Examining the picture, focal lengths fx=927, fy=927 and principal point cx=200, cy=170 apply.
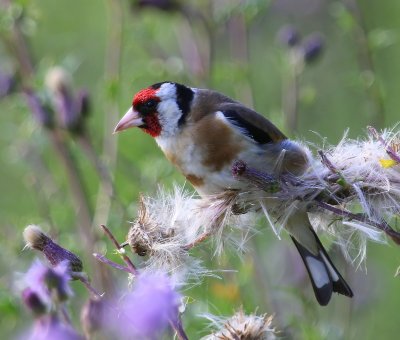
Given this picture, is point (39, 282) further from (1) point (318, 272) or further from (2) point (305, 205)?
(1) point (318, 272)

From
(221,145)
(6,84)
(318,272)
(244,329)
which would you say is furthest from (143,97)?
(244,329)

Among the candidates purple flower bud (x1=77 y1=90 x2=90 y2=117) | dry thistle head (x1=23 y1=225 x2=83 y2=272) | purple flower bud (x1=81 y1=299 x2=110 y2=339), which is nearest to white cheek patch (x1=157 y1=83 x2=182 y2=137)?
purple flower bud (x1=77 y1=90 x2=90 y2=117)

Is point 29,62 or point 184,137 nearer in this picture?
point 184,137

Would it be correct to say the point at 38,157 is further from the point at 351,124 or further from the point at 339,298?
the point at 351,124

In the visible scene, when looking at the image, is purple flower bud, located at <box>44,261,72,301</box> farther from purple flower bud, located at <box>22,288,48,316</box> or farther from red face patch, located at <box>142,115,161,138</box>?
red face patch, located at <box>142,115,161,138</box>

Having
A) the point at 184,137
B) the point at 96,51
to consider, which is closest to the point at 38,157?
the point at 184,137

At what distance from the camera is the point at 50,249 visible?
6.60 ft

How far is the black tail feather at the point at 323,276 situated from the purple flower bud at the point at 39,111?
3.01 feet

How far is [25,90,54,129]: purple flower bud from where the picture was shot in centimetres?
305

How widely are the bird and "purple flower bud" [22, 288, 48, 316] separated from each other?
2.36 ft

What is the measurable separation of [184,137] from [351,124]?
274 centimetres

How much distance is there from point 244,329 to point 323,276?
0.68 meters

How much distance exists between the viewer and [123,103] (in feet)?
16.0

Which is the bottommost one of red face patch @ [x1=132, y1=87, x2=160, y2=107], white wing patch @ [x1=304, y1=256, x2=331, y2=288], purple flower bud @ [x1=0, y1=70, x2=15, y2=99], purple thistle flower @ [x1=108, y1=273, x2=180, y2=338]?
white wing patch @ [x1=304, y1=256, x2=331, y2=288]
